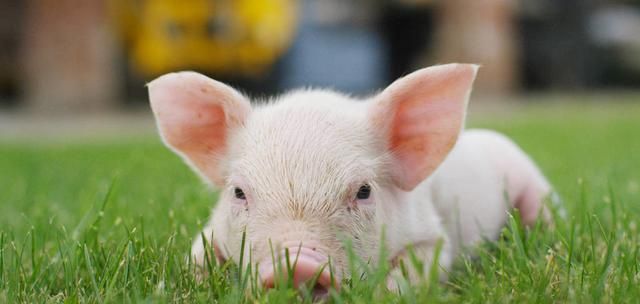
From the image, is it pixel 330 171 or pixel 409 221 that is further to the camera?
pixel 409 221

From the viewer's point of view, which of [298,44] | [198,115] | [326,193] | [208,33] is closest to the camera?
[326,193]

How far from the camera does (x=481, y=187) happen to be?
320 cm

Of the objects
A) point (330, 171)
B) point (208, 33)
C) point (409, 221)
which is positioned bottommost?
point (208, 33)

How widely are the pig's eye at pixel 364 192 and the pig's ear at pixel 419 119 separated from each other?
0.82 ft

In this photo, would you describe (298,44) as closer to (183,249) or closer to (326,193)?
(183,249)

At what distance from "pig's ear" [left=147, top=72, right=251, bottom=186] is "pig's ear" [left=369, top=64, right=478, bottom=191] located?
45 centimetres

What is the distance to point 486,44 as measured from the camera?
14.0m

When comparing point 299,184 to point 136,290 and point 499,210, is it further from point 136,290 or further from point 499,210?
point 499,210

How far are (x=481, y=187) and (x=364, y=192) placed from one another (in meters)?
0.90

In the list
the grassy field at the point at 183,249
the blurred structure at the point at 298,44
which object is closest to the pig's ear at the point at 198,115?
the grassy field at the point at 183,249

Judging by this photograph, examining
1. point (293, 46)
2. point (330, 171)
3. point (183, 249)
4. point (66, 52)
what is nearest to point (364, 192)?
point (330, 171)

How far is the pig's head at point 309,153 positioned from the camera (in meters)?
2.24

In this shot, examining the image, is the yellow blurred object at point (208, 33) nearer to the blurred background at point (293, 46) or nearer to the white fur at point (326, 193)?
the blurred background at point (293, 46)

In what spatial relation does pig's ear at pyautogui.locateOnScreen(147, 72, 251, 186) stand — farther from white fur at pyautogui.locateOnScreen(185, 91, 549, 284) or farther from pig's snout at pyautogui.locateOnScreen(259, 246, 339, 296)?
pig's snout at pyautogui.locateOnScreen(259, 246, 339, 296)
